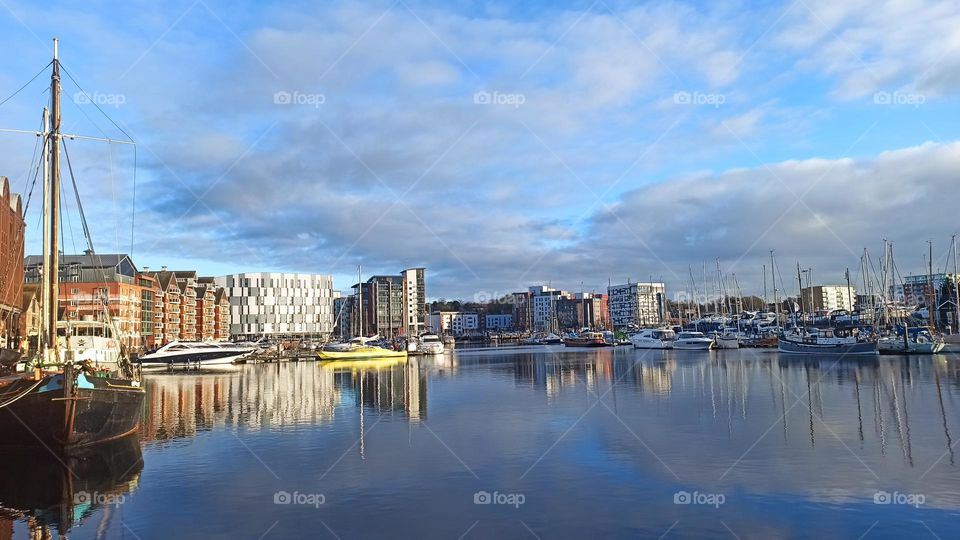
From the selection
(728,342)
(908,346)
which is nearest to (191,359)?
(728,342)

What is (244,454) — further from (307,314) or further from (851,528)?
(307,314)

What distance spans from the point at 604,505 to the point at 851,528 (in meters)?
5.32

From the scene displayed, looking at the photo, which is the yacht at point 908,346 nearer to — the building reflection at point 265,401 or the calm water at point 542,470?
the calm water at point 542,470

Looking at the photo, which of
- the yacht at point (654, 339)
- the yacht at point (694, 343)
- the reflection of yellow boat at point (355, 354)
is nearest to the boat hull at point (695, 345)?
the yacht at point (694, 343)

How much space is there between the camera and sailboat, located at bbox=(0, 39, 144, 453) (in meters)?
22.9

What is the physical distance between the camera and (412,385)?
5303 cm

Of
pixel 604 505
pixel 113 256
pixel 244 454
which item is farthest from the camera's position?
pixel 113 256

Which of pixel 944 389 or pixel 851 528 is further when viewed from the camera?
pixel 944 389

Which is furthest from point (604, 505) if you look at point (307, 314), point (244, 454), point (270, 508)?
point (307, 314)

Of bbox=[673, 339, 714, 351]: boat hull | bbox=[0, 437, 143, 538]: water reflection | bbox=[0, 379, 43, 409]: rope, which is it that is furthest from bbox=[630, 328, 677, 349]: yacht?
bbox=[0, 379, 43, 409]: rope

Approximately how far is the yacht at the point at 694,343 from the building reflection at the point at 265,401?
216 feet

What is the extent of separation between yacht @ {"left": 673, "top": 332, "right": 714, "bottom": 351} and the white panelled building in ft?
335

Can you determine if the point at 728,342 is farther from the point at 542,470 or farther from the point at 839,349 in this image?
the point at 542,470

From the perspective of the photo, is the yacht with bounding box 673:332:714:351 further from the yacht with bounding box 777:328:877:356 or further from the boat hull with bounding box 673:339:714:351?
the yacht with bounding box 777:328:877:356
